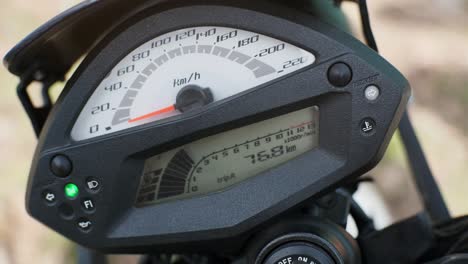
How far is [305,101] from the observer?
1054 millimetres

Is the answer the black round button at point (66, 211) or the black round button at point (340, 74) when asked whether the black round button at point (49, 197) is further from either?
the black round button at point (340, 74)

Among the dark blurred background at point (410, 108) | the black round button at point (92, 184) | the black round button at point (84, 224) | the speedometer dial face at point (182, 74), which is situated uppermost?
the dark blurred background at point (410, 108)

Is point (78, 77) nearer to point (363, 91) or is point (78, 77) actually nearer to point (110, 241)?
point (110, 241)

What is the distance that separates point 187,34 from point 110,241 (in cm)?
30

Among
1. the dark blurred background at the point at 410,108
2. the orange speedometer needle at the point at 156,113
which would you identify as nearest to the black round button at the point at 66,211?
the orange speedometer needle at the point at 156,113

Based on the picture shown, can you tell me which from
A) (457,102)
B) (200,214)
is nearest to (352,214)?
(200,214)

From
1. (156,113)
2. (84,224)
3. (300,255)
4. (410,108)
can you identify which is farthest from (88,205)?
(410,108)

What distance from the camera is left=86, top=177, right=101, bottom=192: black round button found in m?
1.11

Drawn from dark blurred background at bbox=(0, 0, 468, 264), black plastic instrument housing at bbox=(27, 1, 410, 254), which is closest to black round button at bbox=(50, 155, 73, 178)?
black plastic instrument housing at bbox=(27, 1, 410, 254)

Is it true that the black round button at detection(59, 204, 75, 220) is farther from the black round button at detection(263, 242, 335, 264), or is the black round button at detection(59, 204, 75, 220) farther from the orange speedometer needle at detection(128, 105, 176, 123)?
the black round button at detection(263, 242, 335, 264)

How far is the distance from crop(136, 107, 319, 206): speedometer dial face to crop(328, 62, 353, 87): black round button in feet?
0.17

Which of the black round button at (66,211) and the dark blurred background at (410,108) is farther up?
the dark blurred background at (410,108)

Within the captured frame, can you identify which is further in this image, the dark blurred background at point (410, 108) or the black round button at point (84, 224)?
the dark blurred background at point (410, 108)

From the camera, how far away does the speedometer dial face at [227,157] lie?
109 cm
